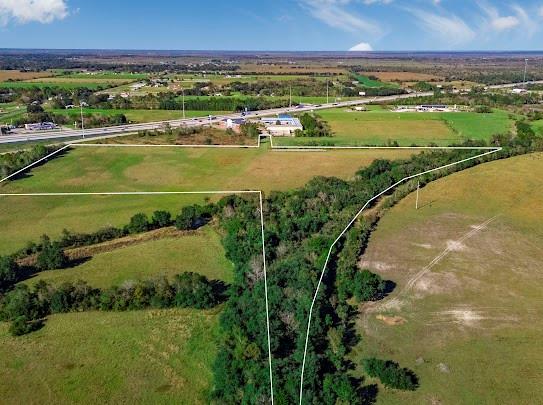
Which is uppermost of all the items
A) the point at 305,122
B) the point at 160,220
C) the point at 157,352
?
the point at 305,122

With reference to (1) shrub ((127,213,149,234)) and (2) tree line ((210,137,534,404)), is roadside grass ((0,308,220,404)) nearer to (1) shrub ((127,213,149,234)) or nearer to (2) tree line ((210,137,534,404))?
(2) tree line ((210,137,534,404))

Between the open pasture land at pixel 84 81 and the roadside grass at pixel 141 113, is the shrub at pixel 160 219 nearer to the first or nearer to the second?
the roadside grass at pixel 141 113

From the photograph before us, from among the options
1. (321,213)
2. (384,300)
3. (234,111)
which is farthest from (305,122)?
(384,300)

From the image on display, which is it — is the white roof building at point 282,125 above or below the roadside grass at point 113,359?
above

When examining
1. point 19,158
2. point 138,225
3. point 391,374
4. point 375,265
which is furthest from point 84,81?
point 391,374

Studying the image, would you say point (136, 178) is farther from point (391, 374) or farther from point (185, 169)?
point (391, 374)

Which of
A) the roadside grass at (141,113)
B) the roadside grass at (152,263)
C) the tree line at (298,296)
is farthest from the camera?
the roadside grass at (141,113)

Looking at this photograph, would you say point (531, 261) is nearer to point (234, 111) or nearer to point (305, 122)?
point (305, 122)

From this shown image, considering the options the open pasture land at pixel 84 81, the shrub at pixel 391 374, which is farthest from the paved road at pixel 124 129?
the open pasture land at pixel 84 81
